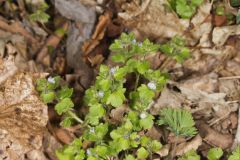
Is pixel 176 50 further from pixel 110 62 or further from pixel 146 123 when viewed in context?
pixel 146 123

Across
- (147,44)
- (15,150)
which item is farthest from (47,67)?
(147,44)

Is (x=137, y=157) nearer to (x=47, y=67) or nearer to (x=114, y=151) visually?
(x=114, y=151)

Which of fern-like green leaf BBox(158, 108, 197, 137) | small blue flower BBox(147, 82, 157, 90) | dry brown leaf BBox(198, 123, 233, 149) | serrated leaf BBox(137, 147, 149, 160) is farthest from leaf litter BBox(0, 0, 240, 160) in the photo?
small blue flower BBox(147, 82, 157, 90)

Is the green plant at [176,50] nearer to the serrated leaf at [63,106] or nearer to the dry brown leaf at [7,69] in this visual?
the serrated leaf at [63,106]

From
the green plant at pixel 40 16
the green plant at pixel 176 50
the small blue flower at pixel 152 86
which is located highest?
the green plant at pixel 176 50

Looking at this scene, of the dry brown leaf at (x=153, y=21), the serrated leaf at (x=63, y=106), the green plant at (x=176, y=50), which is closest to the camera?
the serrated leaf at (x=63, y=106)

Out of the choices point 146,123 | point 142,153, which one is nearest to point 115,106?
point 146,123

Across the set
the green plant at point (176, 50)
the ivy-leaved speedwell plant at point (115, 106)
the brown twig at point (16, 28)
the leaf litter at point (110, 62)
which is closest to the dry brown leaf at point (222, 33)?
the leaf litter at point (110, 62)
